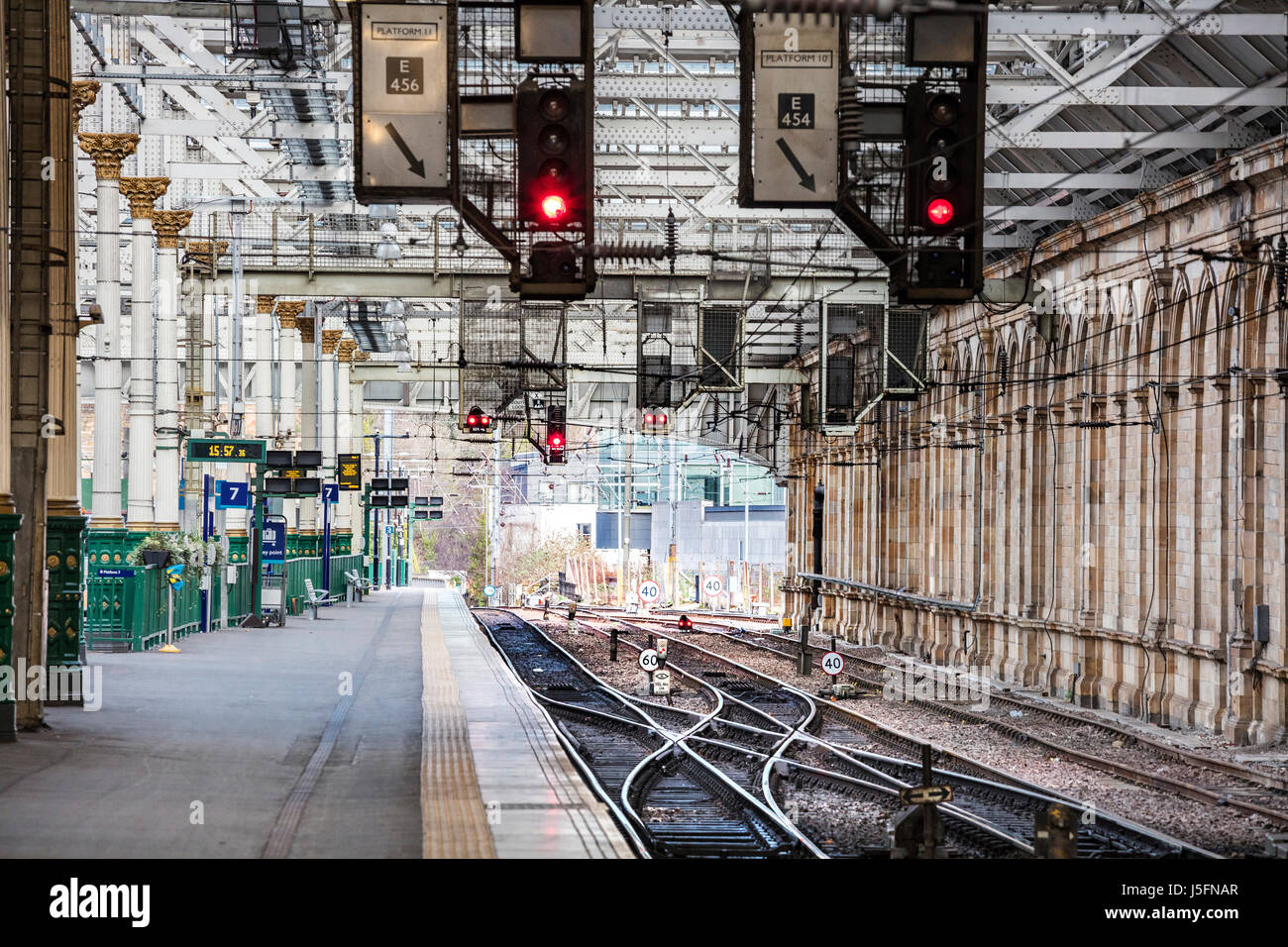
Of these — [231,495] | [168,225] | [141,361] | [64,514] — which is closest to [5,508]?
[64,514]

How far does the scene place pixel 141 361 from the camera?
34.9 m

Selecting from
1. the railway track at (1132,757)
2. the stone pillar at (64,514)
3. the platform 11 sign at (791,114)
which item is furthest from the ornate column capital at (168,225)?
the platform 11 sign at (791,114)

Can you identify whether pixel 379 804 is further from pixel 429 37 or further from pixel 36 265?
pixel 36 265

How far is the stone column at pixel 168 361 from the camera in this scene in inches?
1452

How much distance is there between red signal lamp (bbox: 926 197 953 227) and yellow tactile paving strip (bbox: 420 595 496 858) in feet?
18.5

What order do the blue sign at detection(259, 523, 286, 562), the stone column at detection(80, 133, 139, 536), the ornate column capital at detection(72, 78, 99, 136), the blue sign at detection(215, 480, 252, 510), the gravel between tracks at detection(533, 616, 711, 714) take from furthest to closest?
the blue sign at detection(259, 523, 286, 562)
the blue sign at detection(215, 480, 252, 510)
the stone column at detection(80, 133, 139, 536)
the gravel between tracks at detection(533, 616, 711, 714)
the ornate column capital at detection(72, 78, 99, 136)

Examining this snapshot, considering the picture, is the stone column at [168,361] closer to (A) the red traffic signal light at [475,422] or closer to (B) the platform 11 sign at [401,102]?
(A) the red traffic signal light at [475,422]

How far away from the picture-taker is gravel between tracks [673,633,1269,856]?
16562 mm

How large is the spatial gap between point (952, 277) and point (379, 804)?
6494mm

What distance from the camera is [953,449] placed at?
39688 mm

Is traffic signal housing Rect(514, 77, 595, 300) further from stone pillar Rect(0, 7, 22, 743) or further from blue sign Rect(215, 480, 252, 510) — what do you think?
blue sign Rect(215, 480, 252, 510)

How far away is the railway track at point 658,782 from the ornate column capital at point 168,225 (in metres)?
12.3
